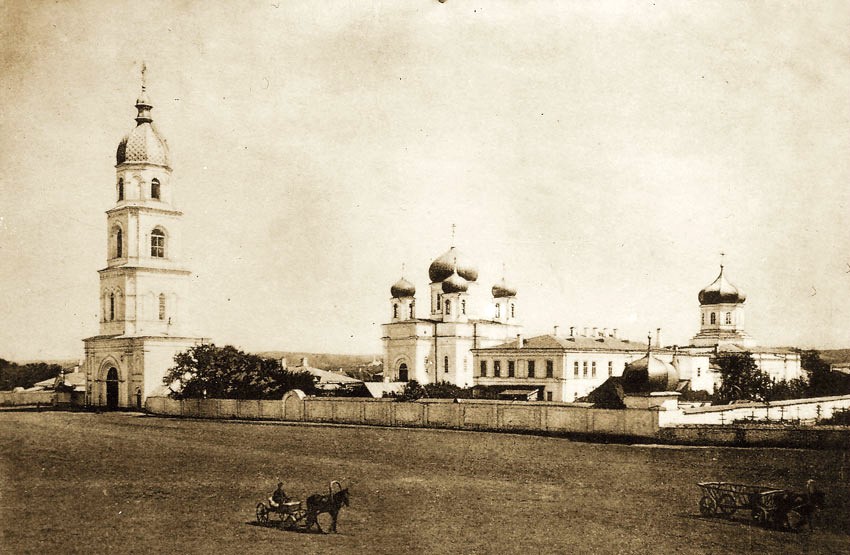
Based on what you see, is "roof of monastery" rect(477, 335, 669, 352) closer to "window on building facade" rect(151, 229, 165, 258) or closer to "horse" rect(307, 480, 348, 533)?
"window on building facade" rect(151, 229, 165, 258)

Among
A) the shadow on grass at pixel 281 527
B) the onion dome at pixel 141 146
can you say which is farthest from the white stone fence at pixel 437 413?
the shadow on grass at pixel 281 527

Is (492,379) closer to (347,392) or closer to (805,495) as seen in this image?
(347,392)

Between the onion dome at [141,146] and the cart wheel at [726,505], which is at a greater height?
the onion dome at [141,146]

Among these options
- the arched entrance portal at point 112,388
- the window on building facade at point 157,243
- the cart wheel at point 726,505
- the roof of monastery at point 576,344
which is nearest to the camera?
the cart wheel at point 726,505

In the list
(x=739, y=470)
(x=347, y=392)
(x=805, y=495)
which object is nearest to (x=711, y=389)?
(x=347, y=392)

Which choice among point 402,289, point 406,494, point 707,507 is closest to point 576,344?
point 402,289

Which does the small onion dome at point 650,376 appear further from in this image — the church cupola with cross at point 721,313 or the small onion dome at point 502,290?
the small onion dome at point 502,290
